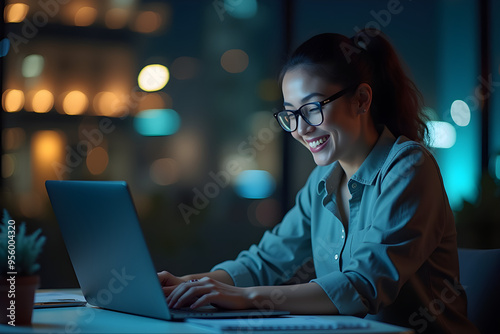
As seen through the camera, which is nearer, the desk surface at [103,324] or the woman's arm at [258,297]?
the desk surface at [103,324]

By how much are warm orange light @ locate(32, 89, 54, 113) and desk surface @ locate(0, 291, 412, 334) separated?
184cm

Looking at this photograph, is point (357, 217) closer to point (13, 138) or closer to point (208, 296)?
point (208, 296)

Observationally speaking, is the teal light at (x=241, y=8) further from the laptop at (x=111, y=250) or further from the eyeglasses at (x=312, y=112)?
the laptop at (x=111, y=250)

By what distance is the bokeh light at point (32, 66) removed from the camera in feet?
9.49

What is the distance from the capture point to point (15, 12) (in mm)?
2881

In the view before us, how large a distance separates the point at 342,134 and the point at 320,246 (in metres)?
0.36

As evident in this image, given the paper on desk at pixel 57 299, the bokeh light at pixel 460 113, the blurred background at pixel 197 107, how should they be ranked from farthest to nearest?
the bokeh light at pixel 460 113 < the blurred background at pixel 197 107 < the paper on desk at pixel 57 299

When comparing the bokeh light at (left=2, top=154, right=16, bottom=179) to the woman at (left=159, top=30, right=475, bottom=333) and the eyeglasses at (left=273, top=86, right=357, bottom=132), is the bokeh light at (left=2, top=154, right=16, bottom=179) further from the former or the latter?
the eyeglasses at (left=273, top=86, right=357, bottom=132)

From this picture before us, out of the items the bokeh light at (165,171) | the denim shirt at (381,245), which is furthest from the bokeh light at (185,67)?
the denim shirt at (381,245)

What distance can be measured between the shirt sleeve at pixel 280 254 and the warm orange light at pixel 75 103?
152cm

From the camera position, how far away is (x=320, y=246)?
1.81 meters

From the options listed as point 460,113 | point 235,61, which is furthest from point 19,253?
point 460,113

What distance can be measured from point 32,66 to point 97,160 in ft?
1.84

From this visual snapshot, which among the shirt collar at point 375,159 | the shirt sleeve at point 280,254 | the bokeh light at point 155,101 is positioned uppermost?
the bokeh light at point 155,101
